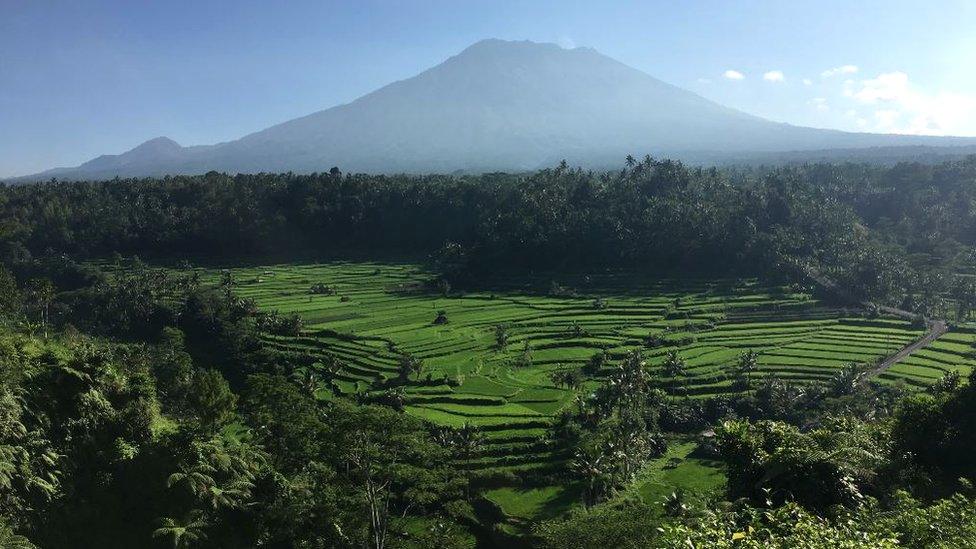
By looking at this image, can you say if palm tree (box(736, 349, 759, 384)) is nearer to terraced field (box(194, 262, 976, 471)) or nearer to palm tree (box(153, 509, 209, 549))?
terraced field (box(194, 262, 976, 471))

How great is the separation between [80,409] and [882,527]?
17.8 m

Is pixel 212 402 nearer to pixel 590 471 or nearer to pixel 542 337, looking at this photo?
pixel 590 471

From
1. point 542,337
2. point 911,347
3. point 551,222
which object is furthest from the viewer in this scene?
point 551,222

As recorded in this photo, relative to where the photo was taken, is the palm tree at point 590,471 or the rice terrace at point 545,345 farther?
the rice terrace at point 545,345

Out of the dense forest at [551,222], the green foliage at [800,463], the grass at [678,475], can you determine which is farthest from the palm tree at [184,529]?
the dense forest at [551,222]

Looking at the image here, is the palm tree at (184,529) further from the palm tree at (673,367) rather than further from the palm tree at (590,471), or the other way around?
the palm tree at (673,367)

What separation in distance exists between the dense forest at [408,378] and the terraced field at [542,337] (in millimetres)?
1992

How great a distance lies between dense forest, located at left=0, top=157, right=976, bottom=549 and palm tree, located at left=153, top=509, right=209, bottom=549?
7cm

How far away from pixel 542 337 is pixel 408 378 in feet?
39.1

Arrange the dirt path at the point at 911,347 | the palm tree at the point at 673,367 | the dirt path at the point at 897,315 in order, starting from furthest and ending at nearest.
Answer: the dirt path at the point at 897,315, the dirt path at the point at 911,347, the palm tree at the point at 673,367

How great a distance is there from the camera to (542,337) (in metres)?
43.2

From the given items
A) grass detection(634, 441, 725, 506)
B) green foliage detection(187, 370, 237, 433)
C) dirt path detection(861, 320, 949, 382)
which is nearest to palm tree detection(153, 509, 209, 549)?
green foliage detection(187, 370, 237, 433)

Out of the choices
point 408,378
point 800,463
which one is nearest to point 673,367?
point 408,378

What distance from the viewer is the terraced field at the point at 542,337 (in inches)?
1272
